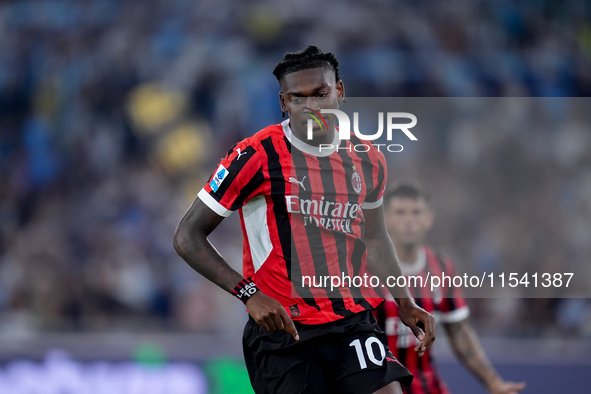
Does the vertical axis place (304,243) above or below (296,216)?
below

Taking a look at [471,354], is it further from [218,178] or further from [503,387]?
[218,178]

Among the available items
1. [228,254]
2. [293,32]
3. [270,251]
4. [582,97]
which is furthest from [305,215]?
[293,32]

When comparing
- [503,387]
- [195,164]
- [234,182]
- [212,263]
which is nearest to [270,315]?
[212,263]

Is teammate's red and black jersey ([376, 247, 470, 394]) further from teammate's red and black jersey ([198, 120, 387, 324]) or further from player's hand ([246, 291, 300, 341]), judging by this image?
player's hand ([246, 291, 300, 341])

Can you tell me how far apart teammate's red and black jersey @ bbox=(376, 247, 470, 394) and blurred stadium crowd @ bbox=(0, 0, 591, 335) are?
45.6 inches

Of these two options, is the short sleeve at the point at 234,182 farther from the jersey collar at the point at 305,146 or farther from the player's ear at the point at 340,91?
the player's ear at the point at 340,91

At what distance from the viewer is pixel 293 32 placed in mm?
9539

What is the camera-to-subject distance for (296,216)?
3100 millimetres

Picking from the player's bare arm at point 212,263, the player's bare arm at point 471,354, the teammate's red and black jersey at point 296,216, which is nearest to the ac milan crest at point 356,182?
the teammate's red and black jersey at point 296,216

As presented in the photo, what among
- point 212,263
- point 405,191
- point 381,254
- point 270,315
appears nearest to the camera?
point 270,315

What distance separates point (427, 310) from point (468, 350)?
0.33m

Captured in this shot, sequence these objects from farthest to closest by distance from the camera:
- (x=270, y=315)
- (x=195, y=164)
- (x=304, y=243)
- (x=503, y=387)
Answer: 1. (x=195, y=164)
2. (x=503, y=387)
3. (x=304, y=243)
4. (x=270, y=315)

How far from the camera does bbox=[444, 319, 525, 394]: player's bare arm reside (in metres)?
4.36

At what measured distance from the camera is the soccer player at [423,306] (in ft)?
13.9
